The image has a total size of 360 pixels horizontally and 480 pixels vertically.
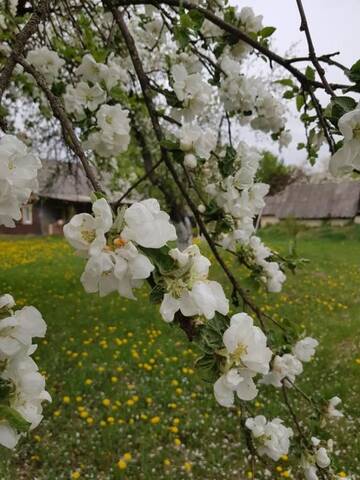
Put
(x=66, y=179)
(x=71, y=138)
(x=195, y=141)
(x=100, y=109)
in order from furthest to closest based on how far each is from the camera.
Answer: (x=66, y=179) → (x=100, y=109) → (x=195, y=141) → (x=71, y=138)

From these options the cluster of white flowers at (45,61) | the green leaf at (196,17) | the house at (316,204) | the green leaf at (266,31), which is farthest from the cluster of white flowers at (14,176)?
the house at (316,204)

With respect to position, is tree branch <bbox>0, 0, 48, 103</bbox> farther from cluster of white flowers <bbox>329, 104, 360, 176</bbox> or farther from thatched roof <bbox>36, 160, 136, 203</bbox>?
cluster of white flowers <bbox>329, 104, 360, 176</bbox>

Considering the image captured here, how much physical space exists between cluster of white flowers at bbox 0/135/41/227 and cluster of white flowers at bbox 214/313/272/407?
1.44 ft

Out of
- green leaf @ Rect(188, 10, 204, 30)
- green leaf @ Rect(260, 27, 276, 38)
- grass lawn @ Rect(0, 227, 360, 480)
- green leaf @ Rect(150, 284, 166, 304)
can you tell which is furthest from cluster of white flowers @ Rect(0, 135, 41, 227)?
green leaf @ Rect(260, 27, 276, 38)

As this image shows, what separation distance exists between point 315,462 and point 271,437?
183 mm

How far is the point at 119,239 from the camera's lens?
78cm

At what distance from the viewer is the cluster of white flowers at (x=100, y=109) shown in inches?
65.7

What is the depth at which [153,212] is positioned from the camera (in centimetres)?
81

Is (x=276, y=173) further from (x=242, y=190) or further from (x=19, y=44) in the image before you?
(x=19, y=44)

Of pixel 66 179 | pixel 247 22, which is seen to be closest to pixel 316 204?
pixel 66 179

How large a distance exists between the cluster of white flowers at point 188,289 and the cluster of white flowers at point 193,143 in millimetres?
652

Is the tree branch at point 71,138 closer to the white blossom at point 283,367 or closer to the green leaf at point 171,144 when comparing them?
the green leaf at point 171,144

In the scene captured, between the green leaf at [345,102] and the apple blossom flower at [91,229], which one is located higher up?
the green leaf at [345,102]

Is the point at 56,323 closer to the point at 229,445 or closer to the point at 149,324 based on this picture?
the point at 149,324
